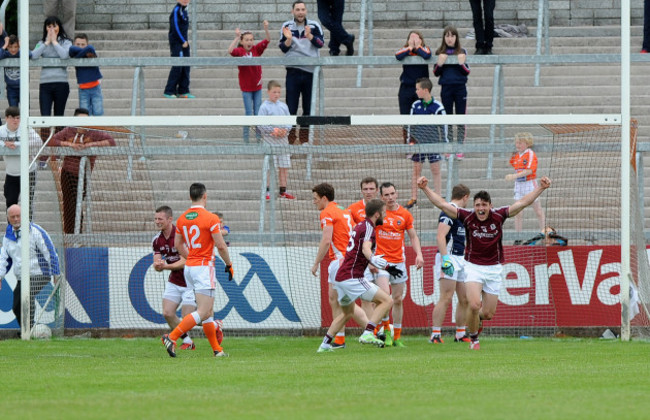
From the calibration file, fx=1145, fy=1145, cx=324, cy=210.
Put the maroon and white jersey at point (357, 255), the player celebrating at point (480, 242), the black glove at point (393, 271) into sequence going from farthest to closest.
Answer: the black glove at point (393, 271) → the player celebrating at point (480, 242) → the maroon and white jersey at point (357, 255)

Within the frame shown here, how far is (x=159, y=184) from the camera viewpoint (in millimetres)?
19266

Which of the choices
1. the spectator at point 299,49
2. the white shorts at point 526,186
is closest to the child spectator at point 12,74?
the spectator at point 299,49

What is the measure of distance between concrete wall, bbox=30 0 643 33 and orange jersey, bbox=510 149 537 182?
9.58m

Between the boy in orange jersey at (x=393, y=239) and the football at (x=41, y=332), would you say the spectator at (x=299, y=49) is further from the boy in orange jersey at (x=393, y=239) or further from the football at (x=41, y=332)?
the football at (x=41, y=332)

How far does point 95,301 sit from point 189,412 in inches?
387

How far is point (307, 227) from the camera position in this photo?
1853 centimetres

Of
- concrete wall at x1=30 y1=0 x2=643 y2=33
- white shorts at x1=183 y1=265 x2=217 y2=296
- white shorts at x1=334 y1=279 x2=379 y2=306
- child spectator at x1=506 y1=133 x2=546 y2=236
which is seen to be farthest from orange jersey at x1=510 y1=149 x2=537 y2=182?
concrete wall at x1=30 y1=0 x2=643 y2=33

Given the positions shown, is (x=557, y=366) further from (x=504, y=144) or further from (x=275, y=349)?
(x=504, y=144)

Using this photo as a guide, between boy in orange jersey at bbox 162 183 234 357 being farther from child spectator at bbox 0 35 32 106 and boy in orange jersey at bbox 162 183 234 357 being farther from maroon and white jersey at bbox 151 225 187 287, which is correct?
child spectator at bbox 0 35 32 106

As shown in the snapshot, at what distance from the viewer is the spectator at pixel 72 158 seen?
18.4 m

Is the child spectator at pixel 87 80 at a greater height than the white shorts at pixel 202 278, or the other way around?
the child spectator at pixel 87 80

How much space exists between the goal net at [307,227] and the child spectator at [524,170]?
190mm

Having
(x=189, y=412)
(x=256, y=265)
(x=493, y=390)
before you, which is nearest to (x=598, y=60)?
(x=256, y=265)

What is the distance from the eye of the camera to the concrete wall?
89.1 feet
